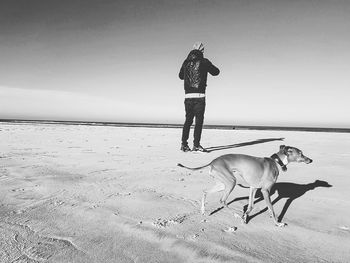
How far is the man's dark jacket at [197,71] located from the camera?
8289mm

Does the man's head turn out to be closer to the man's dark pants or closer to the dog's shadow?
the man's dark pants

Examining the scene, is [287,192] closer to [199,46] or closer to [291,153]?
[291,153]

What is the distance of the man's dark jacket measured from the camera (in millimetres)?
8289

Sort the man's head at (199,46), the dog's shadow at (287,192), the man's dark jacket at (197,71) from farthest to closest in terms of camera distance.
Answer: the man's head at (199,46) → the man's dark jacket at (197,71) → the dog's shadow at (287,192)

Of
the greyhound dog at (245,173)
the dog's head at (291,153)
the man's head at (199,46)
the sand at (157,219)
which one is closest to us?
the sand at (157,219)

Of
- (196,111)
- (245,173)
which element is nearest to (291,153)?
(245,173)

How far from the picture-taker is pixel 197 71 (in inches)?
326

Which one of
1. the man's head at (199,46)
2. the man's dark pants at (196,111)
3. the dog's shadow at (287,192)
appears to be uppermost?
the man's head at (199,46)

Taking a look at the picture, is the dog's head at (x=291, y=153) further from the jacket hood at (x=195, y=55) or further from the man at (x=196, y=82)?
the jacket hood at (x=195, y=55)

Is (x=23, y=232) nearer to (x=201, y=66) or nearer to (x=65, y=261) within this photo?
(x=65, y=261)

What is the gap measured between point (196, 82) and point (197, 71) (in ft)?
1.07

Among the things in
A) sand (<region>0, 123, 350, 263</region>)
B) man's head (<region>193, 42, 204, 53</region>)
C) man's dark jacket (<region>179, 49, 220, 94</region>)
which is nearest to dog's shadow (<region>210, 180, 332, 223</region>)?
sand (<region>0, 123, 350, 263</region>)

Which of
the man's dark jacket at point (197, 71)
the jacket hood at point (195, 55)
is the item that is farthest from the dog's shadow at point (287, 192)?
the jacket hood at point (195, 55)

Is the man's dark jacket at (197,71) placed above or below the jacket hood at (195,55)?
below
